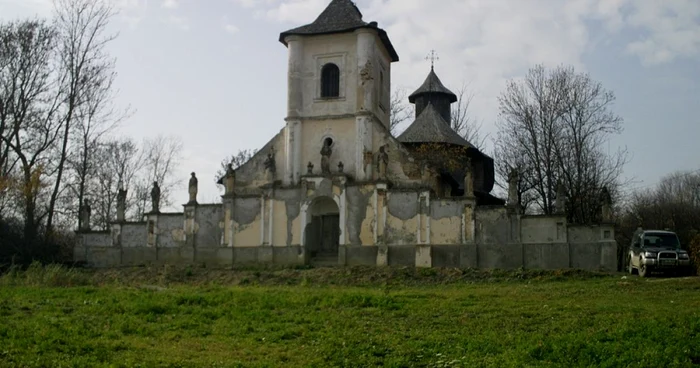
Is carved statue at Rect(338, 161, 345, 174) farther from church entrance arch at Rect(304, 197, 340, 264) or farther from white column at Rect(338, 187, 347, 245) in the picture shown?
church entrance arch at Rect(304, 197, 340, 264)

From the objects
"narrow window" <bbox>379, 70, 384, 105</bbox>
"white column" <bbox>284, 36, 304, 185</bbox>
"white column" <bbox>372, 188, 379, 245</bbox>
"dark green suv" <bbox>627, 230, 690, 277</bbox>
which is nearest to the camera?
"dark green suv" <bbox>627, 230, 690, 277</bbox>

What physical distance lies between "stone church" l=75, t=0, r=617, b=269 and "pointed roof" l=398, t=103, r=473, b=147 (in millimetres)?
2655

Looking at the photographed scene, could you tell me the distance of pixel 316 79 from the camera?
37.3m

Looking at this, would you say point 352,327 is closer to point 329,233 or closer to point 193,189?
point 329,233

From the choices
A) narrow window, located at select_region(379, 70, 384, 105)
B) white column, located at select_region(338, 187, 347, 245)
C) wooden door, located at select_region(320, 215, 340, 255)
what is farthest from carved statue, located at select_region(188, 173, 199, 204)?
narrow window, located at select_region(379, 70, 384, 105)

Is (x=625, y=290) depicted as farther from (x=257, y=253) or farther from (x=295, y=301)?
(x=257, y=253)

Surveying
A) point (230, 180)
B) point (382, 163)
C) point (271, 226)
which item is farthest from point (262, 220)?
point (382, 163)

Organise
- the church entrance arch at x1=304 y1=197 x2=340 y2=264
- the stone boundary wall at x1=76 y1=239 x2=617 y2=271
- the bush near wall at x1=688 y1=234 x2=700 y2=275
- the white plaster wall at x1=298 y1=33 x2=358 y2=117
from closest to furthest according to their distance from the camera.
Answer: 1. the bush near wall at x1=688 y1=234 x2=700 y2=275
2. the stone boundary wall at x1=76 y1=239 x2=617 y2=271
3. the church entrance arch at x1=304 y1=197 x2=340 y2=264
4. the white plaster wall at x1=298 y1=33 x2=358 y2=117

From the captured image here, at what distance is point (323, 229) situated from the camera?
119ft

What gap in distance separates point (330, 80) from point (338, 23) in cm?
264

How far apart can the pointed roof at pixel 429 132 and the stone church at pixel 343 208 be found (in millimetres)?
2655

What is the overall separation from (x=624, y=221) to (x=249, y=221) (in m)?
27.6

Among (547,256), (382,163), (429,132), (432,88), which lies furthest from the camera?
(432,88)

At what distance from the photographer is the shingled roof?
3706 centimetres
